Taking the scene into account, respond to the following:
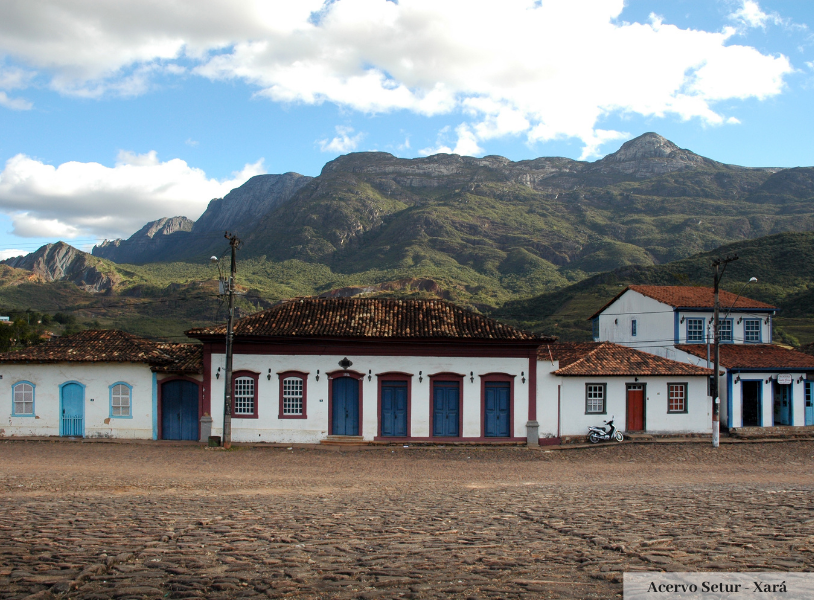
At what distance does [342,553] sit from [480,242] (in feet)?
402

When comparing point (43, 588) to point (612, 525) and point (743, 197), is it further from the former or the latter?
point (743, 197)

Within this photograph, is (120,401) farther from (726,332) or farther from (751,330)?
(751,330)

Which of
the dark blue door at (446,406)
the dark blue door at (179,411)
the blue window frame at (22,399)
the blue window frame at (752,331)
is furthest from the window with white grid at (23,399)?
the blue window frame at (752,331)

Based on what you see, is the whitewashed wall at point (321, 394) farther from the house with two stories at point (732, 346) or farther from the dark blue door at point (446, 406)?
the house with two stories at point (732, 346)

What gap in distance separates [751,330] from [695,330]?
3.18 meters

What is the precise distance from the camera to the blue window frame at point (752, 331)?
29.1 metres

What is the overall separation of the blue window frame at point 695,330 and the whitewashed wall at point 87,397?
2322cm

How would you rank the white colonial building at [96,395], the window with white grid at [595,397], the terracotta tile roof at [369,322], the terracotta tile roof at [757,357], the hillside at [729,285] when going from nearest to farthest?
the terracotta tile roof at [369,322], the white colonial building at [96,395], the window with white grid at [595,397], the terracotta tile roof at [757,357], the hillside at [729,285]

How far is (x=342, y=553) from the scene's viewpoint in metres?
6.45

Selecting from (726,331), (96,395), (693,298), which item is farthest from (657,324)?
(96,395)

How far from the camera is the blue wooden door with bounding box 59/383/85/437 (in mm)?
21641

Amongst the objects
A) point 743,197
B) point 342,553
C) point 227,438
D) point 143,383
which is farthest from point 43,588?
point 743,197

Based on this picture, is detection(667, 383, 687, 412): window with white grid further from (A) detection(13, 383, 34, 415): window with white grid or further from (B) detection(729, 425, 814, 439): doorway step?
(A) detection(13, 383, 34, 415): window with white grid

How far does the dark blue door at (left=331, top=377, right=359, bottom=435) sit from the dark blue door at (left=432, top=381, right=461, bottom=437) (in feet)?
9.09
